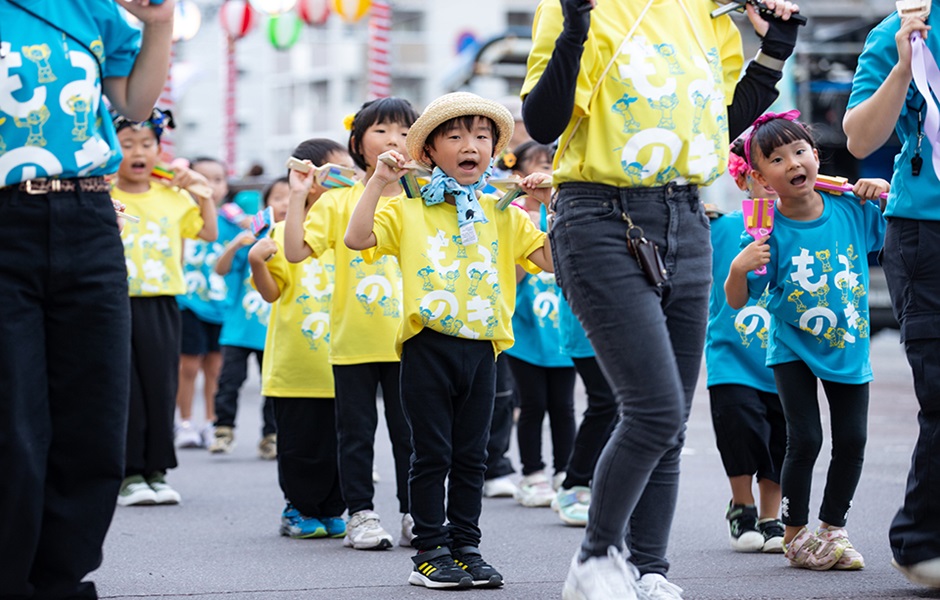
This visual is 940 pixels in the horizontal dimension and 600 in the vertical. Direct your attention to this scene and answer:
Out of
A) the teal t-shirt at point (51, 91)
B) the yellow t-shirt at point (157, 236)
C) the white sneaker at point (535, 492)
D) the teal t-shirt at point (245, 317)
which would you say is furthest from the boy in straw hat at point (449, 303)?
the teal t-shirt at point (245, 317)

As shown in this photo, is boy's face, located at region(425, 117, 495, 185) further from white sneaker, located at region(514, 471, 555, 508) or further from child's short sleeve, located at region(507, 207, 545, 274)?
white sneaker, located at region(514, 471, 555, 508)

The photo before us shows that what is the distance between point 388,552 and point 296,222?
1371 mm

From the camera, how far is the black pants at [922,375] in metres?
4.40

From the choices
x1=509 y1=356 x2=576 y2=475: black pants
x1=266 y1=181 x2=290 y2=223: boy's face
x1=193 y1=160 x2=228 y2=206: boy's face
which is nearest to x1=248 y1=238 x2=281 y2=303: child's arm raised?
x1=509 y1=356 x2=576 y2=475: black pants

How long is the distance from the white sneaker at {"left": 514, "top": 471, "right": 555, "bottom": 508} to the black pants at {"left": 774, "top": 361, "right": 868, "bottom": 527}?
2208mm

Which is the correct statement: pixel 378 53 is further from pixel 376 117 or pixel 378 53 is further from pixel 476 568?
pixel 476 568

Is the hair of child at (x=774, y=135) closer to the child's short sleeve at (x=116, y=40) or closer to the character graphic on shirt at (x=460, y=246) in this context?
the character graphic on shirt at (x=460, y=246)

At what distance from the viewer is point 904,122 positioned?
15.1 feet

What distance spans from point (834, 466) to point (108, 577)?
262cm

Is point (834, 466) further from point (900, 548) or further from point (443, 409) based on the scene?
point (443, 409)

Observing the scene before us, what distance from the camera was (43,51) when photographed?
3627 millimetres

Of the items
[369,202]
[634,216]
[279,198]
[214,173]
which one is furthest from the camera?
[214,173]

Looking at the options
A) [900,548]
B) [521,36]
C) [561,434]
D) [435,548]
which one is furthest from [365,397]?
[521,36]

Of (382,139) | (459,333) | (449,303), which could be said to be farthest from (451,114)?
(382,139)
